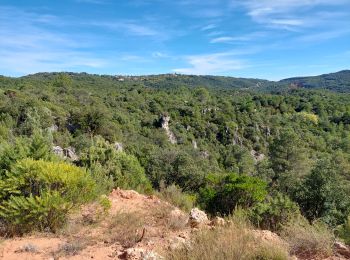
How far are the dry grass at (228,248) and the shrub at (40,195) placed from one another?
6.42 feet

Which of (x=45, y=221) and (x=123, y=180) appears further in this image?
(x=123, y=180)

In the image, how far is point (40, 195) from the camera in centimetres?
501

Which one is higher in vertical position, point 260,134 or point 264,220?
point 264,220

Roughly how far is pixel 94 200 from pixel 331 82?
582ft

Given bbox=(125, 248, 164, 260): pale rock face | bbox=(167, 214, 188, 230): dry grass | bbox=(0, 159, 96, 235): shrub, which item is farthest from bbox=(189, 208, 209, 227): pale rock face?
bbox=(0, 159, 96, 235): shrub

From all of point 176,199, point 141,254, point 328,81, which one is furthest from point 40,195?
point 328,81

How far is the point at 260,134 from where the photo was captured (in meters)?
66.3

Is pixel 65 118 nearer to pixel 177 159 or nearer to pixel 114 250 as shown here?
pixel 177 159

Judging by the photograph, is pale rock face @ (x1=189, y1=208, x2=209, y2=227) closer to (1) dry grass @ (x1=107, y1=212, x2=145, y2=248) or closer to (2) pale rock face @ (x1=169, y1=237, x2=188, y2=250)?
(1) dry grass @ (x1=107, y1=212, x2=145, y2=248)

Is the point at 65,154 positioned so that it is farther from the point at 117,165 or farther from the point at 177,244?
the point at 177,244

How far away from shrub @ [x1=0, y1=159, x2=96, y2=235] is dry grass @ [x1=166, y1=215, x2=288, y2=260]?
196 cm

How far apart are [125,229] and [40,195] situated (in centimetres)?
125

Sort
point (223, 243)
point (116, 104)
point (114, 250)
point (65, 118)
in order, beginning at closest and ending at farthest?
point (223, 243) → point (114, 250) → point (65, 118) → point (116, 104)

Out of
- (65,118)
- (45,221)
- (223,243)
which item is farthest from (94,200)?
(65,118)
